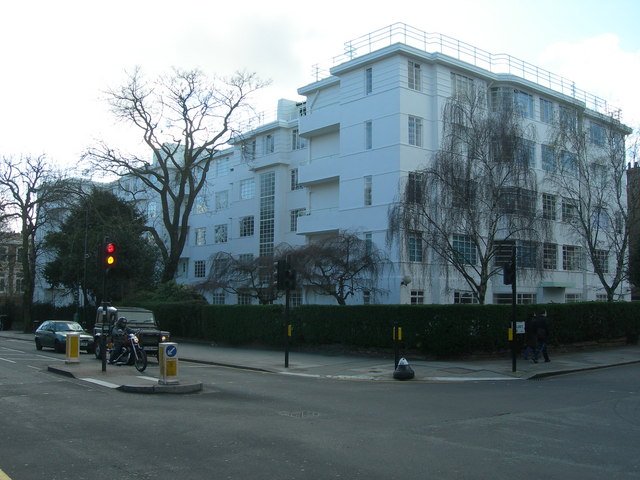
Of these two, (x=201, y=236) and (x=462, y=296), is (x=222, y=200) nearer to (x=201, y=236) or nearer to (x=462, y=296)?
(x=201, y=236)

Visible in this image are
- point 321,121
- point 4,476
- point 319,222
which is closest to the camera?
point 4,476

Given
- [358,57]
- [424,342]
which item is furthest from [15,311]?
[424,342]

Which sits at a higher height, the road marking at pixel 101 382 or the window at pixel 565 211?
the window at pixel 565 211

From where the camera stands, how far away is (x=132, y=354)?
18.3 meters

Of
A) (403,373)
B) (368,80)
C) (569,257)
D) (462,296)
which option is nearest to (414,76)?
(368,80)

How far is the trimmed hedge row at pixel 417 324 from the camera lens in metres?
21.4

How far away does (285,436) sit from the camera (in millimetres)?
8781

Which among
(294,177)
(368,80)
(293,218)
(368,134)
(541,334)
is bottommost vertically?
(541,334)

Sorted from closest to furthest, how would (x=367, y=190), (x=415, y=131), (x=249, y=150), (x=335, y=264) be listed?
(x=335, y=264)
(x=415, y=131)
(x=367, y=190)
(x=249, y=150)

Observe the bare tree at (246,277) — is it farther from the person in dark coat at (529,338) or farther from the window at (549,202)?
the person in dark coat at (529,338)

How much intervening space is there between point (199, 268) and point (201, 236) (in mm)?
3174

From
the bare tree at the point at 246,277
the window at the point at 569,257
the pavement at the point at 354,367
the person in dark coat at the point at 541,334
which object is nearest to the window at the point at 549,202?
the pavement at the point at 354,367

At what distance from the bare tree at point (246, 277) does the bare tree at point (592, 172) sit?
16564mm

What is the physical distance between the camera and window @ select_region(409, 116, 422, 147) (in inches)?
1407
